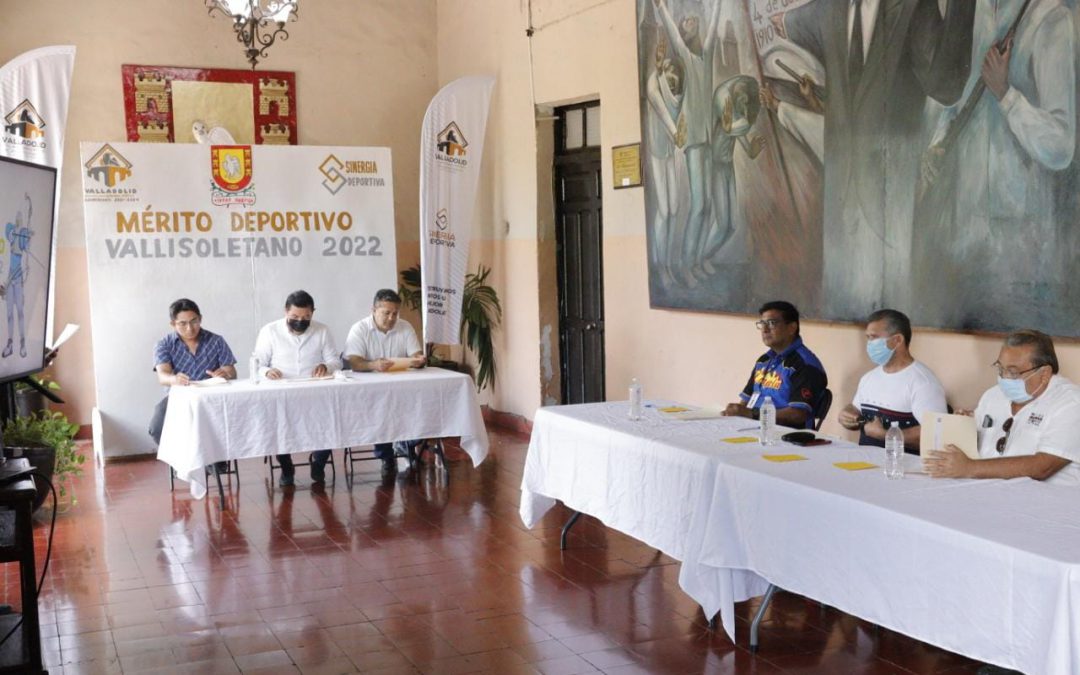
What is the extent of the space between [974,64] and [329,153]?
18.4ft

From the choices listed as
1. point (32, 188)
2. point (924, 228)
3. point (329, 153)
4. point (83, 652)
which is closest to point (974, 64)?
point (924, 228)

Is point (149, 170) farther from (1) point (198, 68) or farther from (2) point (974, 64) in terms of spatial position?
(2) point (974, 64)

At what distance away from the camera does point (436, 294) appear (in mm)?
8562

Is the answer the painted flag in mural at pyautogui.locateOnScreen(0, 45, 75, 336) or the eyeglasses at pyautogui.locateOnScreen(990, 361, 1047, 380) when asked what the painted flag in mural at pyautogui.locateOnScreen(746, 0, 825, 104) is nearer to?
the eyeglasses at pyautogui.locateOnScreen(990, 361, 1047, 380)

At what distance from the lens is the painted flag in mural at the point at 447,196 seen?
8500mm

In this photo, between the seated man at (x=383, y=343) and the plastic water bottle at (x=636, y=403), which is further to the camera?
the seated man at (x=383, y=343)

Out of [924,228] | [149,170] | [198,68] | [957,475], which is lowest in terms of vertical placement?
[957,475]

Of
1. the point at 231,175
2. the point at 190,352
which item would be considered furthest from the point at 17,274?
the point at 231,175

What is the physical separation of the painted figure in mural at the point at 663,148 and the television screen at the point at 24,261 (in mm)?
3949

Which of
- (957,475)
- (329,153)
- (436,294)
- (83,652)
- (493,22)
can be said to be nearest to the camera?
(957,475)

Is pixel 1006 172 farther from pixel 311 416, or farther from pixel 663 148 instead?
pixel 311 416

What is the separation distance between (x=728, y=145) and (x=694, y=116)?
0.40m

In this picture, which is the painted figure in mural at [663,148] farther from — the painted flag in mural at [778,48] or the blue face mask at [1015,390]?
the blue face mask at [1015,390]

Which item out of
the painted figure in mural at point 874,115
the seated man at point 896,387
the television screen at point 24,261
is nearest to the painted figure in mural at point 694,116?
the painted figure in mural at point 874,115
